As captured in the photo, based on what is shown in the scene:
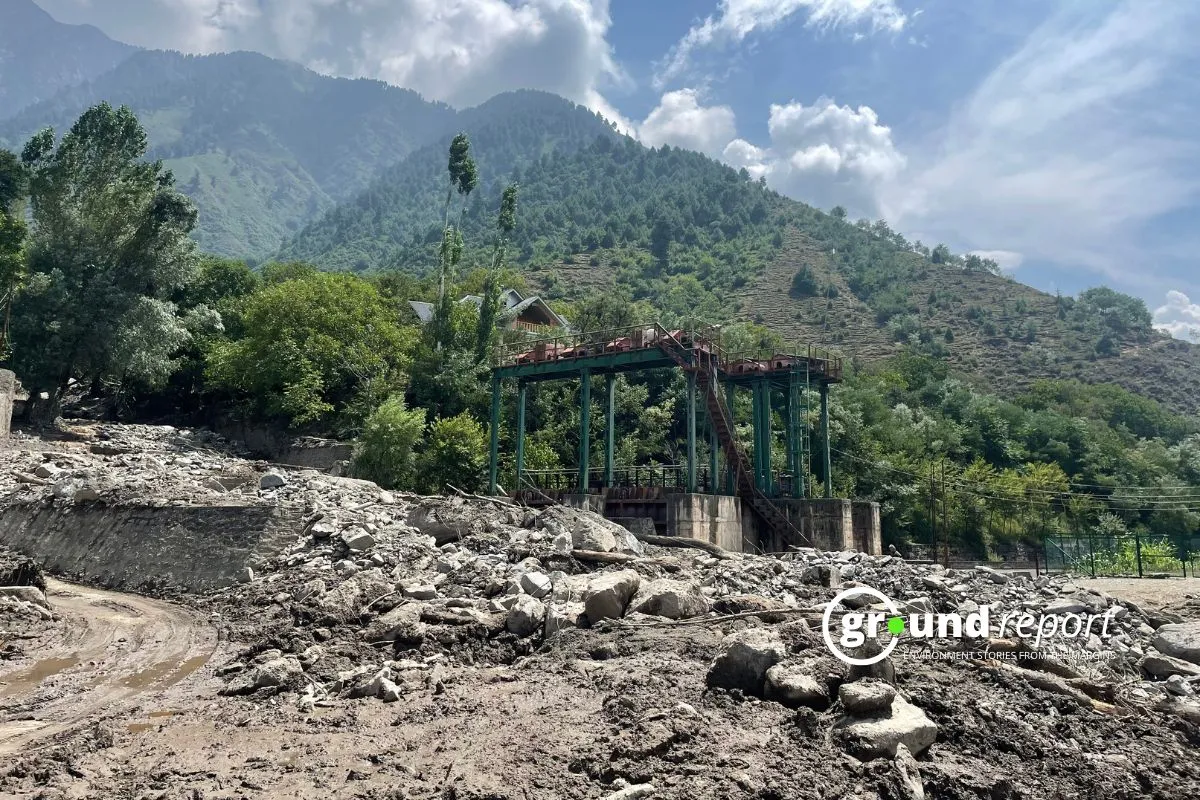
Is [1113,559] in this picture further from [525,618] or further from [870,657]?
[525,618]

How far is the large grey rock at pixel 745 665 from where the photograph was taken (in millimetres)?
7316

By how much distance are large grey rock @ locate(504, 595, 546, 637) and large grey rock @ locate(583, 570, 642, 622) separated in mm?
651

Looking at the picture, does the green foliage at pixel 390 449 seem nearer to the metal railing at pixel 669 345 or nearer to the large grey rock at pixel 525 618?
the metal railing at pixel 669 345

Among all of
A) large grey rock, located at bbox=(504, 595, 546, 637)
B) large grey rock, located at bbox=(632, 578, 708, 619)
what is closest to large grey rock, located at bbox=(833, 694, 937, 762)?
large grey rock, located at bbox=(632, 578, 708, 619)

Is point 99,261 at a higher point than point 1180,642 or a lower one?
higher

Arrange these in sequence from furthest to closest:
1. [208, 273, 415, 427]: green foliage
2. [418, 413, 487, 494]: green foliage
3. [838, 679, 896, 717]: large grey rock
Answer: [208, 273, 415, 427]: green foliage < [418, 413, 487, 494]: green foliage < [838, 679, 896, 717]: large grey rock

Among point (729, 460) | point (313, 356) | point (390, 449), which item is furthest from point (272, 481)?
point (313, 356)

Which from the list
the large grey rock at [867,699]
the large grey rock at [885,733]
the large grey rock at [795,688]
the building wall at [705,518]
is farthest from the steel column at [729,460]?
the large grey rock at [885,733]

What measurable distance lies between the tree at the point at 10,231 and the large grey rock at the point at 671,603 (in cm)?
3218

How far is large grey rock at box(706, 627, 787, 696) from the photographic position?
7316mm

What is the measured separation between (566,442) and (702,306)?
212 feet

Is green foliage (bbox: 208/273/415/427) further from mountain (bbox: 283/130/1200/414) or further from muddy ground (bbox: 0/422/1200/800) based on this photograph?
mountain (bbox: 283/130/1200/414)

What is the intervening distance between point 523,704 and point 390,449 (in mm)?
23604

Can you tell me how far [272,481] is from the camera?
19.5 m
